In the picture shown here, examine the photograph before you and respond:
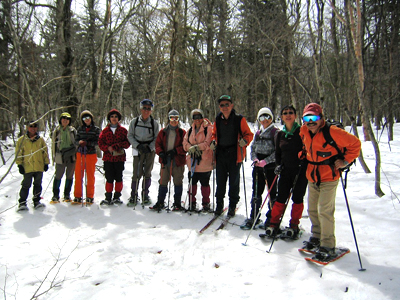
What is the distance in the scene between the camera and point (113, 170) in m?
5.92

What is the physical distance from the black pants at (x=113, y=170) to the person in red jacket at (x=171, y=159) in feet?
3.44

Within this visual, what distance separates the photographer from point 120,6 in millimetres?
10500

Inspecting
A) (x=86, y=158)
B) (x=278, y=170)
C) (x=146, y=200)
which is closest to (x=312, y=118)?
(x=278, y=170)

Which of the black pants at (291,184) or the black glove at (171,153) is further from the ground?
the black glove at (171,153)

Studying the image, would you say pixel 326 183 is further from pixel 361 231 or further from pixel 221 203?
pixel 221 203

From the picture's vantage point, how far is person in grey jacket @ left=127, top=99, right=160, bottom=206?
19.3 feet

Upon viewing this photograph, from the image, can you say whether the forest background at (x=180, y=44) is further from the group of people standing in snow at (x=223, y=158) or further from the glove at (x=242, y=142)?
the glove at (x=242, y=142)

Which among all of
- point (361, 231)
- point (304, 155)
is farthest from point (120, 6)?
point (361, 231)

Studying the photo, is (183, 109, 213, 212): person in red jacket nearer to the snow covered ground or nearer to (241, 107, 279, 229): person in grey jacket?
the snow covered ground

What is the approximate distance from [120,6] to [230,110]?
8.43 meters

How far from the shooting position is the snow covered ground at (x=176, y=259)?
2.74 m

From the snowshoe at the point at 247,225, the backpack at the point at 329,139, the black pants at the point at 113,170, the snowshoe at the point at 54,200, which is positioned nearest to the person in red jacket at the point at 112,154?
the black pants at the point at 113,170

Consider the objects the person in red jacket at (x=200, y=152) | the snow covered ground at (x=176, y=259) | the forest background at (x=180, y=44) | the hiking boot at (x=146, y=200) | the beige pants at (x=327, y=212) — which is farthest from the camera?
the forest background at (x=180, y=44)

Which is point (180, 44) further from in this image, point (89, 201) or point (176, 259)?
point (176, 259)
